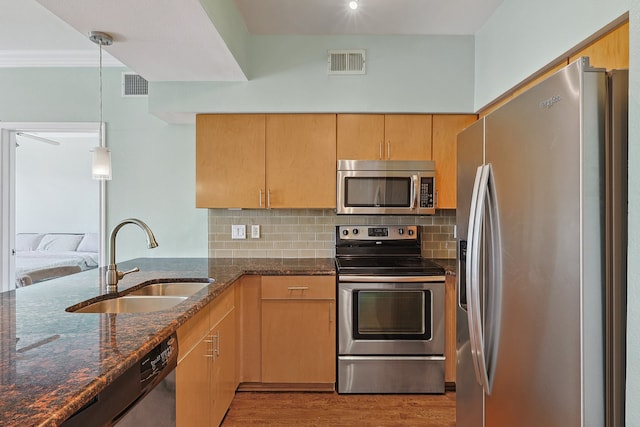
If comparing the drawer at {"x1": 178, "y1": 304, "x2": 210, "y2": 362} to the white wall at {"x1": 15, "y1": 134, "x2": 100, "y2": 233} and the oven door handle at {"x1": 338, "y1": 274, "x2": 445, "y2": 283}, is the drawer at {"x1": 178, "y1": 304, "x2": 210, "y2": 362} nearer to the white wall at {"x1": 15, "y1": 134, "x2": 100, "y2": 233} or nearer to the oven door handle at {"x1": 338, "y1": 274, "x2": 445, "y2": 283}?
the oven door handle at {"x1": 338, "y1": 274, "x2": 445, "y2": 283}

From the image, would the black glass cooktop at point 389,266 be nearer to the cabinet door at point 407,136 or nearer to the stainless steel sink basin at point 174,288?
the cabinet door at point 407,136

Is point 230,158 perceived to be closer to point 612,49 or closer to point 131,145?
point 131,145

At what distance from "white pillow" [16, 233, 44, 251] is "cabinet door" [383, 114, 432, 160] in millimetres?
6041

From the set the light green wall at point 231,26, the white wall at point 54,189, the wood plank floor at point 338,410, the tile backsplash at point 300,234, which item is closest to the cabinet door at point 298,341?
the wood plank floor at point 338,410

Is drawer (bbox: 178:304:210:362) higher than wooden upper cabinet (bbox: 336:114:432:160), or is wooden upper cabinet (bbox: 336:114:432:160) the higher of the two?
wooden upper cabinet (bbox: 336:114:432:160)

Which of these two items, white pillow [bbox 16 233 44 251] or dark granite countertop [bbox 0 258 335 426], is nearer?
dark granite countertop [bbox 0 258 335 426]

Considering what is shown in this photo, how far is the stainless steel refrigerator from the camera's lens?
0.95m

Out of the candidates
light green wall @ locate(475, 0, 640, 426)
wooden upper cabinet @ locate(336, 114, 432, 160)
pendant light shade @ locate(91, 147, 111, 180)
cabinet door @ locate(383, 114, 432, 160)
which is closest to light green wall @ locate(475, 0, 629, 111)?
light green wall @ locate(475, 0, 640, 426)

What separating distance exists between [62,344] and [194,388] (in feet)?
2.39

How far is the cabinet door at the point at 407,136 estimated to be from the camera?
9.33 ft

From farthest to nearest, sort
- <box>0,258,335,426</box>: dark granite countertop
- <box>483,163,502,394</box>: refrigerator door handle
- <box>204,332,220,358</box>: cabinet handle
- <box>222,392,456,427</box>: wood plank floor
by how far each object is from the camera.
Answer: <box>222,392,456,427</box>: wood plank floor → <box>204,332,220,358</box>: cabinet handle → <box>483,163,502,394</box>: refrigerator door handle → <box>0,258,335,426</box>: dark granite countertop

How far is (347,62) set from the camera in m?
2.80

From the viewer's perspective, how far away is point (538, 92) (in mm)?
1136

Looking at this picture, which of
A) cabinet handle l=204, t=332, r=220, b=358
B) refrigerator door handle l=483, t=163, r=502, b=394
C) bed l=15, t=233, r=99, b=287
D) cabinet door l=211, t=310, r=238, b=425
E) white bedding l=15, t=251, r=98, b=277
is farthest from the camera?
bed l=15, t=233, r=99, b=287
